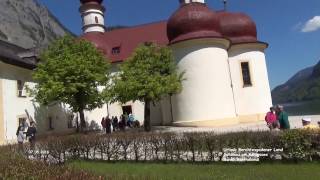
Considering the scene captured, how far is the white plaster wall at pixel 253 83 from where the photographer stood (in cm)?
3322

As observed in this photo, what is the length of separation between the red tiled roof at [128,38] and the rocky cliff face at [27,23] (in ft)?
220

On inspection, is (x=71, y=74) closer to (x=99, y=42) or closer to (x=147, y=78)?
(x=147, y=78)

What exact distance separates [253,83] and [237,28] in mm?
4859

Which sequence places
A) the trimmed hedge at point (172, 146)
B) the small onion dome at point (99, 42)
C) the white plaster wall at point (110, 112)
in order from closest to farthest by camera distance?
the trimmed hedge at point (172, 146) → the white plaster wall at point (110, 112) → the small onion dome at point (99, 42)

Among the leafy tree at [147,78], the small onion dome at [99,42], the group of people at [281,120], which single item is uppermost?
the small onion dome at [99,42]

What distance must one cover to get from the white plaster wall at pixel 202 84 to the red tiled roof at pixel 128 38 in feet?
28.3

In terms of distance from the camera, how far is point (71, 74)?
27859mm

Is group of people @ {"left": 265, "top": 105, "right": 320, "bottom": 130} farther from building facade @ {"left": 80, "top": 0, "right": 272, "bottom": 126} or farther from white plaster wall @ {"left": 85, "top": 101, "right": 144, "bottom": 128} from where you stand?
white plaster wall @ {"left": 85, "top": 101, "right": 144, "bottom": 128}

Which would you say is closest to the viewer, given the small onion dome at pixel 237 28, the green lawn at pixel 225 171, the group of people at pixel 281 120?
the green lawn at pixel 225 171

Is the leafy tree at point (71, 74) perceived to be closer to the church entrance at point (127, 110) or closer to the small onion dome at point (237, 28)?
the church entrance at point (127, 110)

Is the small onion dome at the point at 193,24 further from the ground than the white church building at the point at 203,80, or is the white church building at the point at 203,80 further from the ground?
the small onion dome at the point at 193,24

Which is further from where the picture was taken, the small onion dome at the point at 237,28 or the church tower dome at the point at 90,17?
the church tower dome at the point at 90,17

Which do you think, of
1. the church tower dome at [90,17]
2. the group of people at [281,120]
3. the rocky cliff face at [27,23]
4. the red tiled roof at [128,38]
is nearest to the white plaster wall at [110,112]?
the red tiled roof at [128,38]

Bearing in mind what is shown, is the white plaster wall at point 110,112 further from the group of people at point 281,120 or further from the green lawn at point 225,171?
the green lawn at point 225,171
